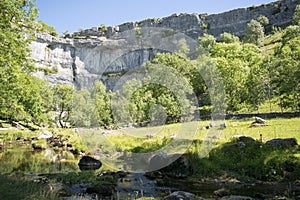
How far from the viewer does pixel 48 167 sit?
63.0ft

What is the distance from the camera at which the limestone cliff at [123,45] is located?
102 metres

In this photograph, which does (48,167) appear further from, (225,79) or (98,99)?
(98,99)

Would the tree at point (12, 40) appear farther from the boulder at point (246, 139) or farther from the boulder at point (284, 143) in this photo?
the boulder at point (284, 143)

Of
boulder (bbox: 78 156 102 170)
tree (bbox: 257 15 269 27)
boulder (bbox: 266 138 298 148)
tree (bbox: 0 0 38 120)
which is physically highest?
tree (bbox: 257 15 269 27)

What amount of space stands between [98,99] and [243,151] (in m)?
43.4

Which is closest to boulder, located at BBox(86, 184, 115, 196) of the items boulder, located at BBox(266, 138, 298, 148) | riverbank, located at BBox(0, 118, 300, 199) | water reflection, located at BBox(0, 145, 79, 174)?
riverbank, located at BBox(0, 118, 300, 199)

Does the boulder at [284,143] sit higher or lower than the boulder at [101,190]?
higher

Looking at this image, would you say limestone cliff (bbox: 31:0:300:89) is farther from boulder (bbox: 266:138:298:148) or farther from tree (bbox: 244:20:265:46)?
boulder (bbox: 266:138:298:148)

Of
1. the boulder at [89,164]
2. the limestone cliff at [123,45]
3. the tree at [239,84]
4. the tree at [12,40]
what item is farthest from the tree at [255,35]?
the tree at [12,40]

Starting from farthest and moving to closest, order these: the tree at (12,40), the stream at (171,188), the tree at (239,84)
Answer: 1. the tree at (239,84)
2. the tree at (12,40)
3. the stream at (171,188)

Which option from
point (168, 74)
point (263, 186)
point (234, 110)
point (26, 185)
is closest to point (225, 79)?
point (234, 110)

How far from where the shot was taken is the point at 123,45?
378 feet

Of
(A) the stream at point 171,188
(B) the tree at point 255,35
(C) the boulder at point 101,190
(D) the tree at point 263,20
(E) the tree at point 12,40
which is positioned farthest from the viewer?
(D) the tree at point 263,20

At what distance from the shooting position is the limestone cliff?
101875 mm
